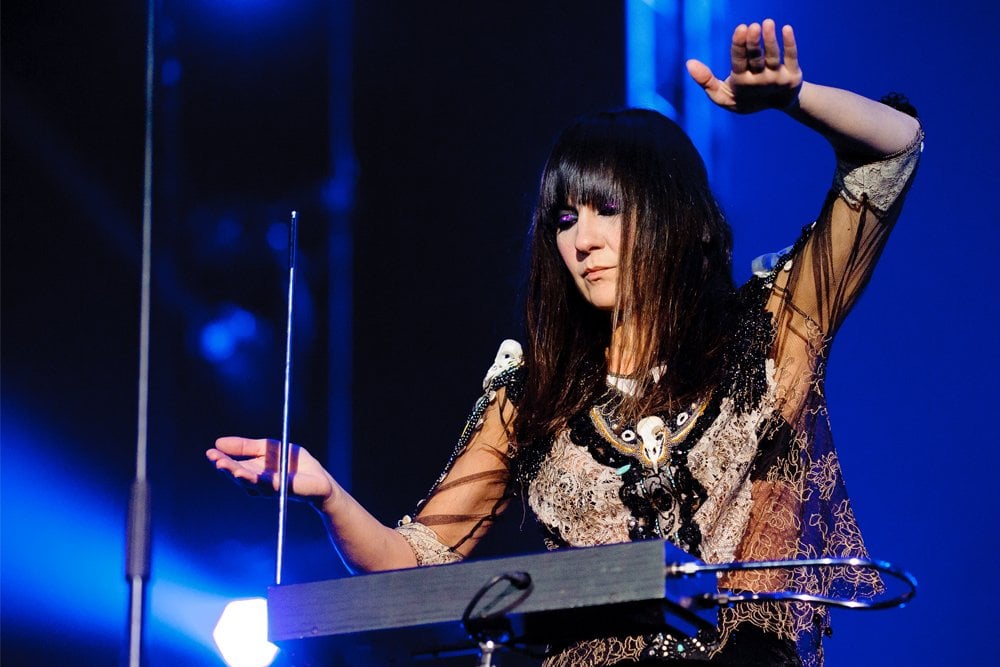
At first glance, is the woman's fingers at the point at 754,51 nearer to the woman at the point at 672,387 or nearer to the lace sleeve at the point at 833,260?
the woman at the point at 672,387

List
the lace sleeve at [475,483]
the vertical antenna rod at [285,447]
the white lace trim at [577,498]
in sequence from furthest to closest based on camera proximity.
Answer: the lace sleeve at [475,483]
the white lace trim at [577,498]
the vertical antenna rod at [285,447]

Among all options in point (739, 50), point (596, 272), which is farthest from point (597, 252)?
point (739, 50)

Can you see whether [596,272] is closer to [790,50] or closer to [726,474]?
[726,474]

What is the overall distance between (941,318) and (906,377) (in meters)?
0.13

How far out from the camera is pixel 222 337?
9.99 ft

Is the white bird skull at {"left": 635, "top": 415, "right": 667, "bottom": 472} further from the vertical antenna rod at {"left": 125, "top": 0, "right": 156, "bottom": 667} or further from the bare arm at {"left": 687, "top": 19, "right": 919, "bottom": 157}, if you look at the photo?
the vertical antenna rod at {"left": 125, "top": 0, "right": 156, "bottom": 667}

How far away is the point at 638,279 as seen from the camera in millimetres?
1840

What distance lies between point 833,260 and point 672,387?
0.28 metres

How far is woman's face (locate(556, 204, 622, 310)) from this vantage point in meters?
1.87

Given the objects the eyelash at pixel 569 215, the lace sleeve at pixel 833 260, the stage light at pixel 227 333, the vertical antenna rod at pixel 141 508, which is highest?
the stage light at pixel 227 333

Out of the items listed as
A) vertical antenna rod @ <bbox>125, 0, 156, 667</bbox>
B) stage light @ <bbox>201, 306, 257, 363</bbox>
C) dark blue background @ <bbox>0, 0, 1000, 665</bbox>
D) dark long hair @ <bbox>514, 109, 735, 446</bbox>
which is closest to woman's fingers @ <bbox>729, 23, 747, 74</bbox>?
dark long hair @ <bbox>514, 109, 735, 446</bbox>

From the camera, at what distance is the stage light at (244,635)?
8.79 feet

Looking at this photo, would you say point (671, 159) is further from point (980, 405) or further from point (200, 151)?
point (200, 151)

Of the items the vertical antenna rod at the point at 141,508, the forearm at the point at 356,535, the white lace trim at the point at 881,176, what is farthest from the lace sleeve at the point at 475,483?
the white lace trim at the point at 881,176
